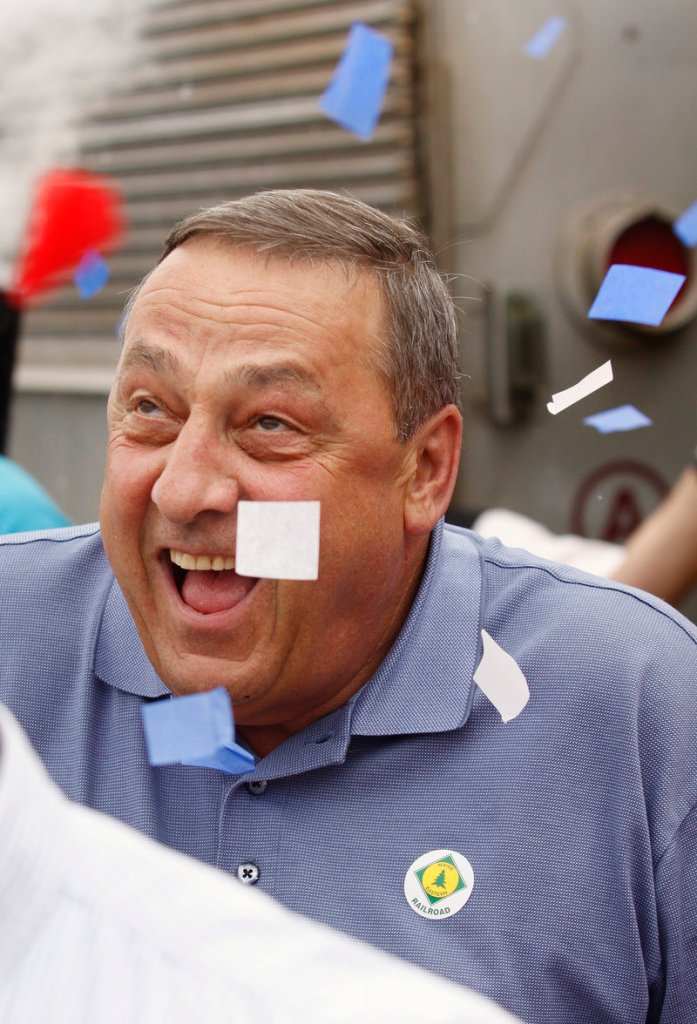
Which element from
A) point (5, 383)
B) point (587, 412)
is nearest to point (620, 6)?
point (587, 412)

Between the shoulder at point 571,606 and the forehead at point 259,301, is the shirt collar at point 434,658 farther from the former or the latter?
the forehead at point 259,301

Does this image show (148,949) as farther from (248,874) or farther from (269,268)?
(269,268)

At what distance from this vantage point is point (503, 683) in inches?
68.6

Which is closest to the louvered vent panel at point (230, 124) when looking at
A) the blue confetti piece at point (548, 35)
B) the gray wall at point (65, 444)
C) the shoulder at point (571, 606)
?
the gray wall at point (65, 444)

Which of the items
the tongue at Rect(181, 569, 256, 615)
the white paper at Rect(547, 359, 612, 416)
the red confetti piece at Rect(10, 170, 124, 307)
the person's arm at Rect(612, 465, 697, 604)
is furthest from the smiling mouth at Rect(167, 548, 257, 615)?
the red confetti piece at Rect(10, 170, 124, 307)

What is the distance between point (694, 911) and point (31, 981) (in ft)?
3.71

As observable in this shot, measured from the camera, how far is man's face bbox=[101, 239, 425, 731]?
160 centimetres

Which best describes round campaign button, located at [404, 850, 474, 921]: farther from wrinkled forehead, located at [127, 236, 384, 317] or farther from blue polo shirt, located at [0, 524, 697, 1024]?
wrinkled forehead, located at [127, 236, 384, 317]

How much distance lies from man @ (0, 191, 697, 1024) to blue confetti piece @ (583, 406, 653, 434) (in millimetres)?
1660

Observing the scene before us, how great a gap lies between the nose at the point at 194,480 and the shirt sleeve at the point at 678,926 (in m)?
0.73

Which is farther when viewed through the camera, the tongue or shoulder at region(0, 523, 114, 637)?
shoulder at region(0, 523, 114, 637)

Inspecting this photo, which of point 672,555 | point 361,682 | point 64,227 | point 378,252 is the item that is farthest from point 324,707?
point 64,227

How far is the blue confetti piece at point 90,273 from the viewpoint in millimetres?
4809

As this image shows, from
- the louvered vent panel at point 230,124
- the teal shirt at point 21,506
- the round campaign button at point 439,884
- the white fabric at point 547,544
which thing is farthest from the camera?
the louvered vent panel at point 230,124
